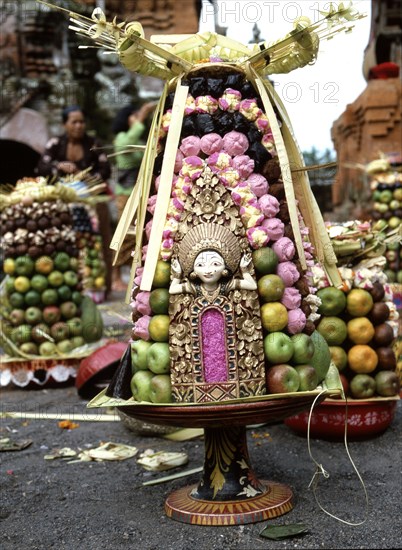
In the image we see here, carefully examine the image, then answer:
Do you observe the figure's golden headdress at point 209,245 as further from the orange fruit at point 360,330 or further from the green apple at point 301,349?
the orange fruit at point 360,330

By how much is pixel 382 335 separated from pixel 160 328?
170 centimetres

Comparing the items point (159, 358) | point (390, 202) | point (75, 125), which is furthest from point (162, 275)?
point (390, 202)

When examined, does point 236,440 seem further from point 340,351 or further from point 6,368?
point 6,368

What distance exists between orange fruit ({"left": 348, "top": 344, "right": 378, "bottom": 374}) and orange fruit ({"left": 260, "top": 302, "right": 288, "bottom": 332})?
1324 millimetres

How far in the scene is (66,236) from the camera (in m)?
5.85

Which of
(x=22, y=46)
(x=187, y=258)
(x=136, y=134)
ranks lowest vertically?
(x=187, y=258)

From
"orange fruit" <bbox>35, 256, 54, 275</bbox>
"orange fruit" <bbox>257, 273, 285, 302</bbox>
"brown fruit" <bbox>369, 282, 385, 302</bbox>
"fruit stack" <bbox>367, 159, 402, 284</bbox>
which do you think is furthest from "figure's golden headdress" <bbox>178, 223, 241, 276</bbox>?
"fruit stack" <bbox>367, 159, 402, 284</bbox>

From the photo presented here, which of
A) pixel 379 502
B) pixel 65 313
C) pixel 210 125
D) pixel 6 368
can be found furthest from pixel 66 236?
pixel 379 502

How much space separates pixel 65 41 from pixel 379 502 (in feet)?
41.4

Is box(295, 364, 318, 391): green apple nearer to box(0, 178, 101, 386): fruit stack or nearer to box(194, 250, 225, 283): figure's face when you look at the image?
box(194, 250, 225, 283): figure's face

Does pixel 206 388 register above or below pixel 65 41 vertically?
below

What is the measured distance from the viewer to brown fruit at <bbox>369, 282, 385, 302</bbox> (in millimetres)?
4039

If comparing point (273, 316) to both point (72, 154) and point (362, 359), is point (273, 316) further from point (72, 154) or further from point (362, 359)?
point (72, 154)

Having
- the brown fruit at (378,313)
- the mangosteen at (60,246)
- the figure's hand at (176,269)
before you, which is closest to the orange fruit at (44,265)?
the mangosteen at (60,246)
